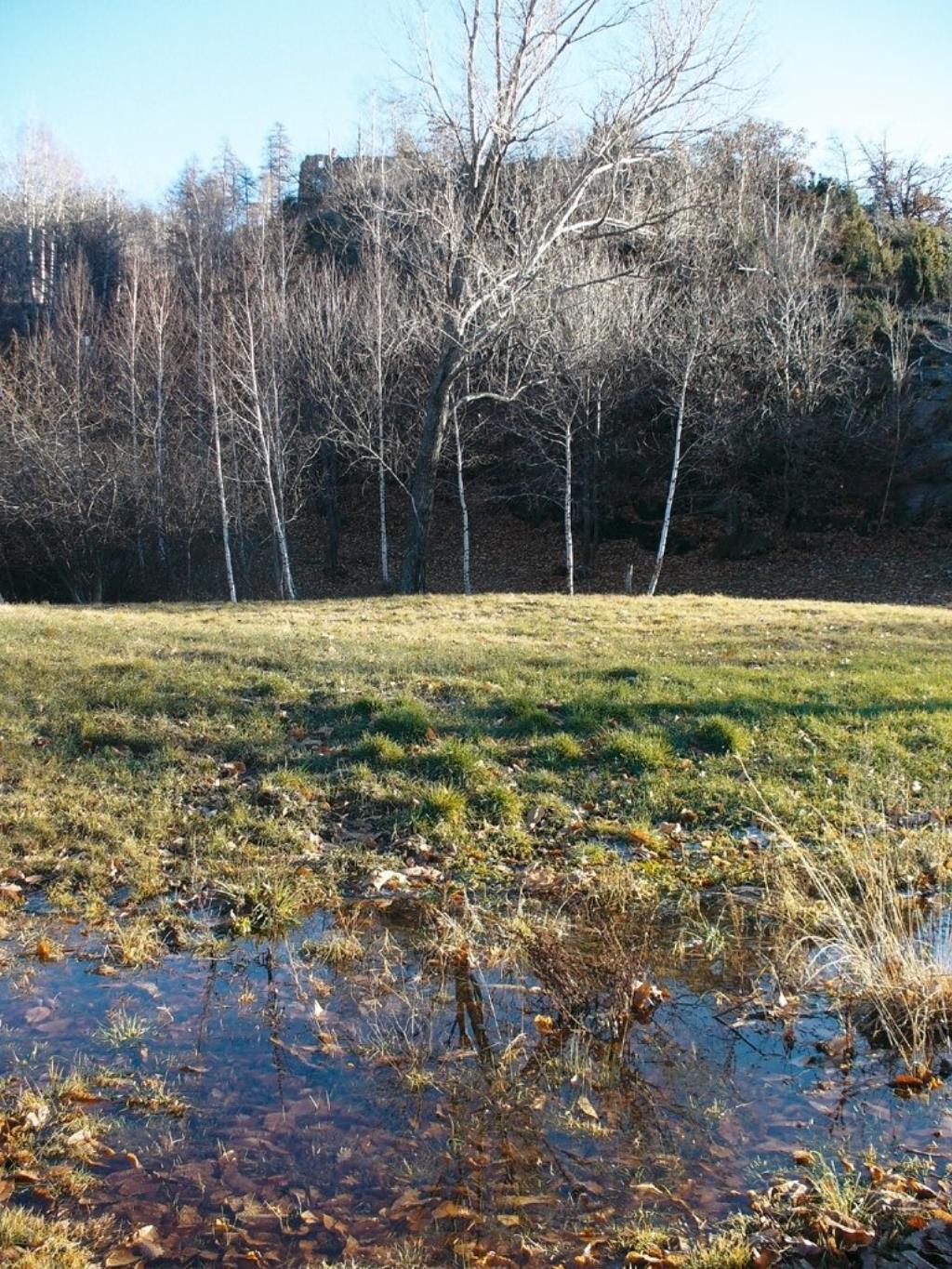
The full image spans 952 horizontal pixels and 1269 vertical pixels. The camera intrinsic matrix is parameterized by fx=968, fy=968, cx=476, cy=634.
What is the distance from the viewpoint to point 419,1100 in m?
4.40

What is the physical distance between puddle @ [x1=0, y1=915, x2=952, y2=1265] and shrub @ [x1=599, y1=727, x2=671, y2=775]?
3.06m

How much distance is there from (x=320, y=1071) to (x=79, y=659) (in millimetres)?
7580

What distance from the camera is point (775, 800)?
26.5ft

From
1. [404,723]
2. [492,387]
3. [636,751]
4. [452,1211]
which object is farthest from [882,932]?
[492,387]

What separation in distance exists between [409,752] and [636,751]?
6.78 feet

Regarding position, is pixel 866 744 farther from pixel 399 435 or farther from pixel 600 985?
pixel 399 435

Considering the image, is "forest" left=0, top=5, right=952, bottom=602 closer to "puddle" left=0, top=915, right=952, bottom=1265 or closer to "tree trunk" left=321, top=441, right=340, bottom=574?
"tree trunk" left=321, top=441, right=340, bottom=574

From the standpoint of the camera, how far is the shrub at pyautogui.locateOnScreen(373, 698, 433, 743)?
9.02m

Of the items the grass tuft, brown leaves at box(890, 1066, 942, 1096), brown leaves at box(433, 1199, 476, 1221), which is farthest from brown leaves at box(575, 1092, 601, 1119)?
the grass tuft

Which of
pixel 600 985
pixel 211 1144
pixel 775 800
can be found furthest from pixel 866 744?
pixel 211 1144

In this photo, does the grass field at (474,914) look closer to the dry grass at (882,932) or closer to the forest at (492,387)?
the dry grass at (882,932)

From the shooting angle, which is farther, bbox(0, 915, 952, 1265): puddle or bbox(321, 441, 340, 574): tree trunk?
bbox(321, 441, 340, 574): tree trunk

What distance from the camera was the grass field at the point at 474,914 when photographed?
12.4 feet

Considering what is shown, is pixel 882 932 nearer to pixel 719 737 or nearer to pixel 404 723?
pixel 719 737
